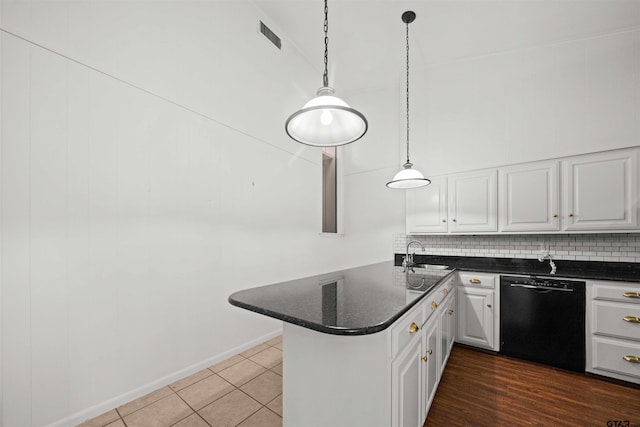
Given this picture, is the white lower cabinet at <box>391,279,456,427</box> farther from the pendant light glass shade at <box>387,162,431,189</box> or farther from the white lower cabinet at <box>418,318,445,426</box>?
the pendant light glass shade at <box>387,162,431,189</box>

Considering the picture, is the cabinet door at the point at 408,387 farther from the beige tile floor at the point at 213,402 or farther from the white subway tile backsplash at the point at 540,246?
the white subway tile backsplash at the point at 540,246

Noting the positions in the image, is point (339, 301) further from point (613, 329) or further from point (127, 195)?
point (613, 329)

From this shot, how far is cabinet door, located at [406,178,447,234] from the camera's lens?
336 centimetres

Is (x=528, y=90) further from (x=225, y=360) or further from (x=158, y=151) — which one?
(x=225, y=360)

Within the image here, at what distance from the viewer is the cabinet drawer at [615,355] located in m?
2.17

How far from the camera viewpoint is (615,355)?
7.30 feet

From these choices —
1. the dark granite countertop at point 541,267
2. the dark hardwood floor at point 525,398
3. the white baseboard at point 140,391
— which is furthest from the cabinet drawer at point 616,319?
the white baseboard at point 140,391

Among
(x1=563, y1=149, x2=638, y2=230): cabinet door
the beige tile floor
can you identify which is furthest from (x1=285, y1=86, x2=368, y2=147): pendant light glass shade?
(x1=563, y1=149, x2=638, y2=230): cabinet door

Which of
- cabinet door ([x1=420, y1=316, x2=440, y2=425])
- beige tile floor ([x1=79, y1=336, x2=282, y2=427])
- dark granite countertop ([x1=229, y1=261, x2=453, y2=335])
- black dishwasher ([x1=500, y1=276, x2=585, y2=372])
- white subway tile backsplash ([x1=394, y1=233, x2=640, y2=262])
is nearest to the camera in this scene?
dark granite countertop ([x1=229, y1=261, x2=453, y2=335])

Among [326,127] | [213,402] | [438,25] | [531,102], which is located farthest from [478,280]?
[438,25]

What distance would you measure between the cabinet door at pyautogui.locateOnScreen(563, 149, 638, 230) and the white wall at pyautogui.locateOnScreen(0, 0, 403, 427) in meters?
3.17

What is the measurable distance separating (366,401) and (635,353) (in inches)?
106

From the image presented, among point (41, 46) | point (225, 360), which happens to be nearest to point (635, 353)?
point (225, 360)

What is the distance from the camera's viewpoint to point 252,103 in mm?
2941
